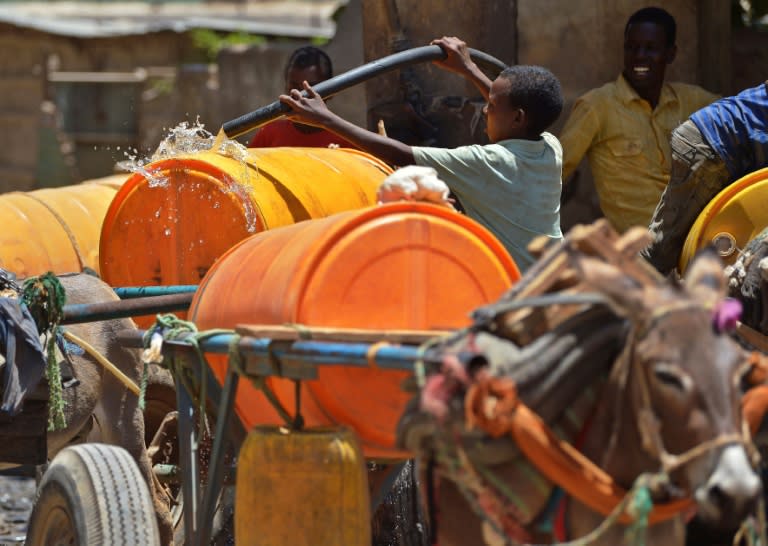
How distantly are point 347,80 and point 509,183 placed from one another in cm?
116

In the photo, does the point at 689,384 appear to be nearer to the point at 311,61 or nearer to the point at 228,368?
the point at 228,368

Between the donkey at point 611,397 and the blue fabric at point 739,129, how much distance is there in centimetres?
267

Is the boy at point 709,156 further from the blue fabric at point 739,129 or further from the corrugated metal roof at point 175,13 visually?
the corrugated metal roof at point 175,13

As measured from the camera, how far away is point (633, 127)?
7.55 meters

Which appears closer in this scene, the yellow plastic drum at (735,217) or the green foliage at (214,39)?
the yellow plastic drum at (735,217)

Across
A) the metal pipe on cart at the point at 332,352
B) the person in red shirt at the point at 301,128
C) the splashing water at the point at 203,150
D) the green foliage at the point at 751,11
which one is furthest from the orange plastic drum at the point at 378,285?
the green foliage at the point at 751,11

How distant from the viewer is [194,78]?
1761 centimetres

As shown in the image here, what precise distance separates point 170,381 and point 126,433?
37cm

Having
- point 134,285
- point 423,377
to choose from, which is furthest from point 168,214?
point 423,377

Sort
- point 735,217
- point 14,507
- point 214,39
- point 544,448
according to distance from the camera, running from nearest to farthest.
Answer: point 544,448, point 735,217, point 14,507, point 214,39

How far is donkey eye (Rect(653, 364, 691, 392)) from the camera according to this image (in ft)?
11.2

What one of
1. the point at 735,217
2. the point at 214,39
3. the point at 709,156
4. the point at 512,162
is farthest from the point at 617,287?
the point at 214,39

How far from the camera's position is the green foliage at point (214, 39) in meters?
21.2

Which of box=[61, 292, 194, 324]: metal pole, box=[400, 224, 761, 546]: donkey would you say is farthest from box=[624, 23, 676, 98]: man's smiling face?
box=[400, 224, 761, 546]: donkey
